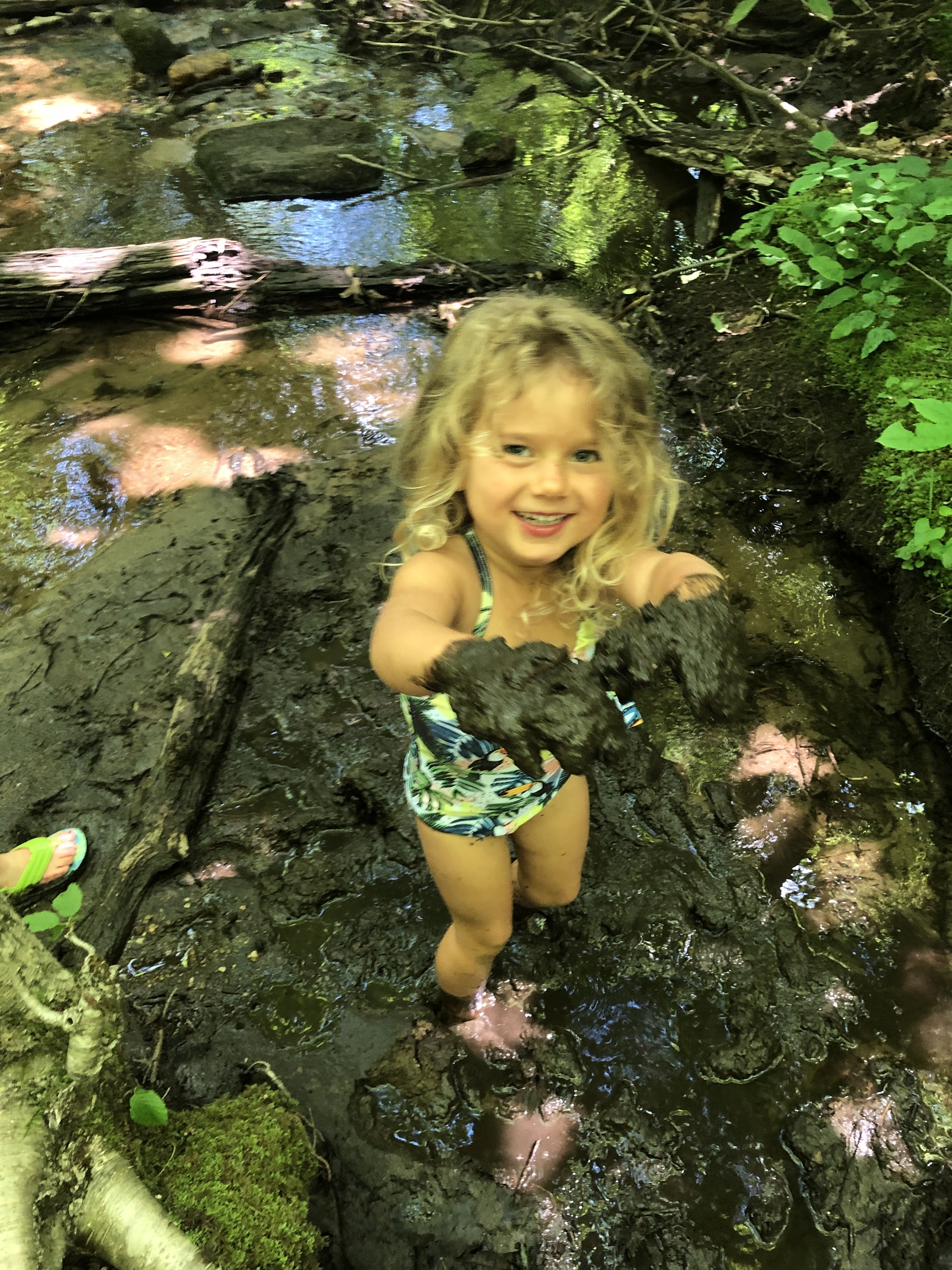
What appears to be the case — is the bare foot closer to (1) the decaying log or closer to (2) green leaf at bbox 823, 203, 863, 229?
(1) the decaying log

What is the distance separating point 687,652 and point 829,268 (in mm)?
3195

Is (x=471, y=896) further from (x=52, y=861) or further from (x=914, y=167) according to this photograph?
(x=914, y=167)

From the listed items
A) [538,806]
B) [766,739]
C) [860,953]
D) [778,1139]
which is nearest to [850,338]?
[766,739]

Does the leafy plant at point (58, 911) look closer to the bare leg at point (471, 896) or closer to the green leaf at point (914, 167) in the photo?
the bare leg at point (471, 896)

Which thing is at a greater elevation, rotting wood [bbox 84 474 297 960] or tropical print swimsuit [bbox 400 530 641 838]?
tropical print swimsuit [bbox 400 530 641 838]

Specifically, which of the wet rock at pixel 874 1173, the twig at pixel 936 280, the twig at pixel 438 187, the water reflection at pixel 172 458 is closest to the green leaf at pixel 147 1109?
the wet rock at pixel 874 1173

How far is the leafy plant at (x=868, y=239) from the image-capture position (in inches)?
127

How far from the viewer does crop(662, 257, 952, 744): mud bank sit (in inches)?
109

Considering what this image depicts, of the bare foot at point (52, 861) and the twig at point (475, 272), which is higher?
the twig at point (475, 272)

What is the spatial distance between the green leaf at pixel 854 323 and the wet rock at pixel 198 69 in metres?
7.74

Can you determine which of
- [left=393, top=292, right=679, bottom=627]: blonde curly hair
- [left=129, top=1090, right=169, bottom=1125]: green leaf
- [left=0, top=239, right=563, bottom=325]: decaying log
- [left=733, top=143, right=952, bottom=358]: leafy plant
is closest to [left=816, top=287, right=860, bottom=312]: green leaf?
[left=733, top=143, right=952, bottom=358]: leafy plant

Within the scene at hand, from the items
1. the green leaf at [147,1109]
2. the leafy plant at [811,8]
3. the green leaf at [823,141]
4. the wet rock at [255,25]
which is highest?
the wet rock at [255,25]

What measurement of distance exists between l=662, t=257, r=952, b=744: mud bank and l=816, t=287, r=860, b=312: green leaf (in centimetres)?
26

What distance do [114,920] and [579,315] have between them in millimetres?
2115
